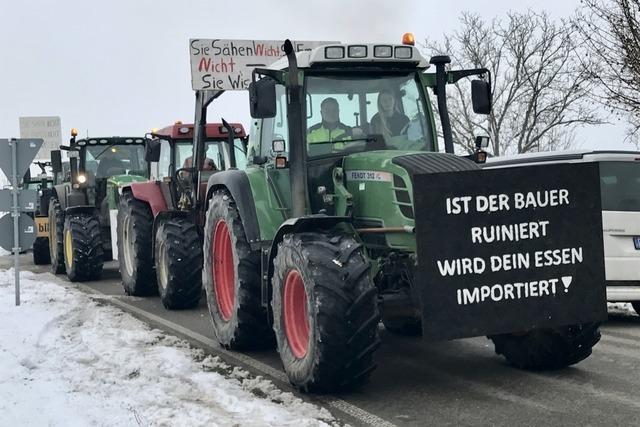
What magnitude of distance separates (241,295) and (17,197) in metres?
5.13

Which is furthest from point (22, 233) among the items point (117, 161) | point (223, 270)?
point (117, 161)

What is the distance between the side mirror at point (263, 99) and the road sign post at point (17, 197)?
5583mm

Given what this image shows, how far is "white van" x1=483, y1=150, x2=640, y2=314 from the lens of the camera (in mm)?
9031

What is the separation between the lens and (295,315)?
641cm

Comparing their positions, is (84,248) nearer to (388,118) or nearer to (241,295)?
(241,295)

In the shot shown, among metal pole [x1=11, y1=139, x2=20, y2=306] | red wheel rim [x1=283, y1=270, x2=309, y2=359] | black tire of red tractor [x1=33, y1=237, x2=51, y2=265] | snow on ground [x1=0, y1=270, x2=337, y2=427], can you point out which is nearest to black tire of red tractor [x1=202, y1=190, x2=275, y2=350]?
snow on ground [x1=0, y1=270, x2=337, y2=427]

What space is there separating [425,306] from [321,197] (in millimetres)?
1710

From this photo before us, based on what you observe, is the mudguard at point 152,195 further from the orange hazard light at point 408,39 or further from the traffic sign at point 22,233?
the orange hazard light at point 408,39

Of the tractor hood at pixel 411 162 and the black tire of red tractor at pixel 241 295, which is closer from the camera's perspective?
the tractor hood at pixel 411 162

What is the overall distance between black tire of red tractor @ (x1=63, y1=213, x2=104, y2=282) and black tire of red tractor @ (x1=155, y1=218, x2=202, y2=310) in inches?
168

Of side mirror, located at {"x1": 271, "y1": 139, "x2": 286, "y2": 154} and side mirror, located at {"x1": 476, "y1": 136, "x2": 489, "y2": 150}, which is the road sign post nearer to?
side mirror, located at {"x1": 271, "y1": 139, "x2": 286, "y2": 154}

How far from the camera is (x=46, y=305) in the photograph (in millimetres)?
11281

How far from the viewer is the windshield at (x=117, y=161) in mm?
15883


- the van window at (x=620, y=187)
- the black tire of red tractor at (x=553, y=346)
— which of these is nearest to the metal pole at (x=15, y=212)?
the black tire of red tractor at (x=553, y=346)
